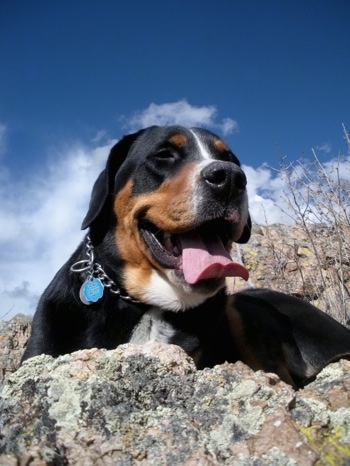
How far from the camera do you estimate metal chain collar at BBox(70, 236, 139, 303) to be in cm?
323

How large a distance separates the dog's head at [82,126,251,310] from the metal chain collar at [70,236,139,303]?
6 cm

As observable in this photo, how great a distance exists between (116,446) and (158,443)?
11 centimetres

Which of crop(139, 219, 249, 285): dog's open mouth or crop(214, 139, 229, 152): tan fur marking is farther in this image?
crop(214, 139, 229, 152): tan fur marking

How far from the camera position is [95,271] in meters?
3.28

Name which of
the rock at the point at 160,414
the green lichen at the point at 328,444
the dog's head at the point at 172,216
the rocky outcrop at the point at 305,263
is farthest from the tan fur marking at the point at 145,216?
the rocky outcrop at the point at 305,263

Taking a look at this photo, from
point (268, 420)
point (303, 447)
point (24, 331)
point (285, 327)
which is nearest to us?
point (303, 447)

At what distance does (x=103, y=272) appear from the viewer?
328 centimetres

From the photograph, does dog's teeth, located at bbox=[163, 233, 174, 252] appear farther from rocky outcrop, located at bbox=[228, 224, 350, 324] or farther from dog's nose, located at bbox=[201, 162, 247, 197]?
rocky outcrop, located at bbox=[228, 224, 350, 324]

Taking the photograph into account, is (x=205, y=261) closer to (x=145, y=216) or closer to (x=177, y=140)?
(x=145, y=216)

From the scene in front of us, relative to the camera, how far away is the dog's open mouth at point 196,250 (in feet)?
10.2

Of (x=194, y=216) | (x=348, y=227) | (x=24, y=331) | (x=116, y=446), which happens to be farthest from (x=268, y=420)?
(x=348, y=227)

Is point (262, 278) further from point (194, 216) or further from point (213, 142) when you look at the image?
point (194, 216)

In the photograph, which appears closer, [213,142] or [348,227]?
[213,142]

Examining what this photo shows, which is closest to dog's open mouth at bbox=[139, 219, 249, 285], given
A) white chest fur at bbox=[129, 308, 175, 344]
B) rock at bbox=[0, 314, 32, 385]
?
white chest fur at bbox=[129, 308, 175, 344]
